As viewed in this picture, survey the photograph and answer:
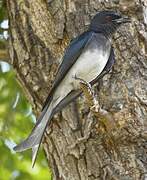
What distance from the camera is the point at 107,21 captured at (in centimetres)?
356

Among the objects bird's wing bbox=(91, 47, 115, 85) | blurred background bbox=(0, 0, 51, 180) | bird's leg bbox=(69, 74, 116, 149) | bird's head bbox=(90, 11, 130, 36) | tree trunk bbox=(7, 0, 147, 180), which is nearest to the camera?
bird's leg bbox=(69, 74, 116, 149)

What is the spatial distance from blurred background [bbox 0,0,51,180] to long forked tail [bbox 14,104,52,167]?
51.0 inches

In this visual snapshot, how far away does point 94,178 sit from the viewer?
3281mm

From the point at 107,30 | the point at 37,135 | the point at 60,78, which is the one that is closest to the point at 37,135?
the point at 37,135

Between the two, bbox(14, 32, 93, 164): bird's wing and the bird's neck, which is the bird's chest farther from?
the bird's neck

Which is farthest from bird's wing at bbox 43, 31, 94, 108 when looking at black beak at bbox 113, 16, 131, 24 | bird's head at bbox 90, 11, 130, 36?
black beak at bbox 113, 16, 131, 24

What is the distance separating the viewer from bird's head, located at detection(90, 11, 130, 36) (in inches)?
138

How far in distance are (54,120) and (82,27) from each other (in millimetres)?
569

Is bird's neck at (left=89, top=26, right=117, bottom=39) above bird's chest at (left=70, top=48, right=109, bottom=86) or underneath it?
above

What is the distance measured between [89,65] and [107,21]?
0.35 metres

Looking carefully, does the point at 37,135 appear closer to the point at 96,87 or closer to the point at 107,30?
the point at 96,87

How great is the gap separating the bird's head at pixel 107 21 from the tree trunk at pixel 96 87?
0.24 feet

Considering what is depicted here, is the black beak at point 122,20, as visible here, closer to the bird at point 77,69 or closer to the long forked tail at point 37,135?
the bird at point 77,69

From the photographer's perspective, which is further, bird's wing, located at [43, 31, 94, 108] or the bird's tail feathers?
bird's wing, located at [43, 31, 94, 108]
